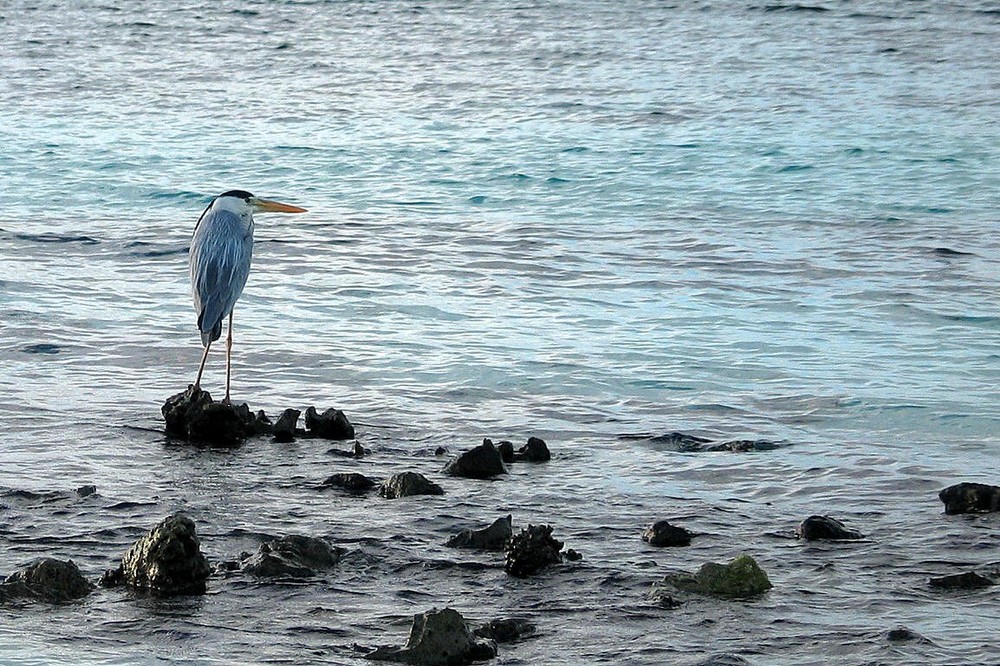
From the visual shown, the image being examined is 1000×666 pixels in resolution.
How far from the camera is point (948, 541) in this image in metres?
5.99

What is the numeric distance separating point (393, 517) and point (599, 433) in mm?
1950

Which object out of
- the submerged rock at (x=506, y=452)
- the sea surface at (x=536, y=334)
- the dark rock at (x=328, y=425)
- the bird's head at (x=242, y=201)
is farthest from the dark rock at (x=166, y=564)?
the bird's head at (x=242, y=201)

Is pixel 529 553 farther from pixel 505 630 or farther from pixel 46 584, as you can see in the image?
pixel 46 584

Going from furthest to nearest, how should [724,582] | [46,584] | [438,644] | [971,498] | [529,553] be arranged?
[971,498]
[529,553]
[724,582]
[46,584]
[438,644]

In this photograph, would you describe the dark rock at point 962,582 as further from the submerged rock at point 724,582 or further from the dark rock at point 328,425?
the dark rock at point 328,425

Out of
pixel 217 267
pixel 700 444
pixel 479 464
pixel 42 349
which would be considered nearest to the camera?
pixel 479 464

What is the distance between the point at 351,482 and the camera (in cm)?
664

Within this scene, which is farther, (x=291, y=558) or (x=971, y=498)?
(x=971, y=498)

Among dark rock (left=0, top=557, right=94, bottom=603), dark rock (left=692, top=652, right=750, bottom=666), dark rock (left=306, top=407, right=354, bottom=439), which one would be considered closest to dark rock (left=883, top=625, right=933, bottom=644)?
dark rock (left=692, top=652, right=750, bottom=666)

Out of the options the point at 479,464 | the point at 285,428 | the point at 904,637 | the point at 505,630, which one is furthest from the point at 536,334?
the point at 904,637

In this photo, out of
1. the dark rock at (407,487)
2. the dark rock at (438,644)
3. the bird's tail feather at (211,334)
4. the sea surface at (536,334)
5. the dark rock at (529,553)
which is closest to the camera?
the dark rock at (438,644)

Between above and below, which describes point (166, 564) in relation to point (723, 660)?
above

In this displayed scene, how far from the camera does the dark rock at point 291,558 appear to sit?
214 inches

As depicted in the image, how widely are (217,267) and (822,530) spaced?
3910 millimetres
